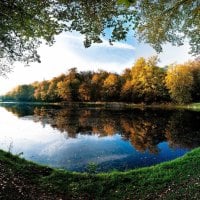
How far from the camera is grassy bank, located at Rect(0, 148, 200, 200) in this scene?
42.8 ft

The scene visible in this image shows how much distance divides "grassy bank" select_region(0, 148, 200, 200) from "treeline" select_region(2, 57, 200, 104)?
7566cm

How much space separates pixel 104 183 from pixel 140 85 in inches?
3563

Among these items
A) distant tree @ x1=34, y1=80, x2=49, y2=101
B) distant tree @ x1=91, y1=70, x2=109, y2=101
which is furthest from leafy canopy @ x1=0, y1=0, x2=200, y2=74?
distant tree @ x1=34, y1=80, x2=49, y2=101

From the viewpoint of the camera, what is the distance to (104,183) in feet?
52.2

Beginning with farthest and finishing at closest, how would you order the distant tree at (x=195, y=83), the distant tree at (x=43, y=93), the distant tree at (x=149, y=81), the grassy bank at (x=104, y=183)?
the distant tree at (x=43, y=93), the distant tree at (x=149, y=81), the distant tree at (x=195, y=83), the grassy bank at (x=104, y=183)

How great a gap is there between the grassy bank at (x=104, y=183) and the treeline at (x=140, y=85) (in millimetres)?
75662

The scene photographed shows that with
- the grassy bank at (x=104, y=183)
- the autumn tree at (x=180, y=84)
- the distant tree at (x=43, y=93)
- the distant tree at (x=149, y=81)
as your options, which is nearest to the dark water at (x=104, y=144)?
the grassy bank at (x=104, y=183)

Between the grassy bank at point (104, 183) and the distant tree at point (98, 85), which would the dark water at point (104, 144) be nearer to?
the grassy bank at point (104, 183)

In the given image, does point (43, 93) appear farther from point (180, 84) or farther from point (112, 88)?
point (180, 84)

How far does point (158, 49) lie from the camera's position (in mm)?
28109

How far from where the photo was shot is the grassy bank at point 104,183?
42.8 feet

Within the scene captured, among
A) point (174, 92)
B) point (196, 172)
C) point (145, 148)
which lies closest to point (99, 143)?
point (145, 148)

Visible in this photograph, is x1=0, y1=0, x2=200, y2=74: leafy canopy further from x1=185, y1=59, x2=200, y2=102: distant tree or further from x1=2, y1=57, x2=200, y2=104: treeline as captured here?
x1=185, y1=59, x2=200, y2=102: distant tree

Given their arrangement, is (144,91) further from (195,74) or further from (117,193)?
(117,193)
